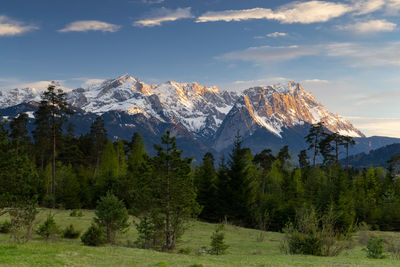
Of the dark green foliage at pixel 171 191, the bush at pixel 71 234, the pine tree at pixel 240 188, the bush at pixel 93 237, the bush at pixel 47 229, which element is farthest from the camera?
the pine tree at pixel 240 188

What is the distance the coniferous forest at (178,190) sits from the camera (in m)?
26.7

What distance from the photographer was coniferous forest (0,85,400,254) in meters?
26.7

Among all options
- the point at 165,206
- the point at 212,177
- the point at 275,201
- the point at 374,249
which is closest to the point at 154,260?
the point at 165,206

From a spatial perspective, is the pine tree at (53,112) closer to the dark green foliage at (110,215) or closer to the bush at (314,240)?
the dark green foliage at (110,215)

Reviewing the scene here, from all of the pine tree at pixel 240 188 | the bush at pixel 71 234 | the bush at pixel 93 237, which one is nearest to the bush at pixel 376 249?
the bush at pixel 93 237

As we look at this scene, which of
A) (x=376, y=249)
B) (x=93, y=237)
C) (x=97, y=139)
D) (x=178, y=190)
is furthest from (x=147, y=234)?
(x=97, y=139)

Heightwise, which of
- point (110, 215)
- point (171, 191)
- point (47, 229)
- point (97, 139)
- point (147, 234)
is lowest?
point (147, 234)

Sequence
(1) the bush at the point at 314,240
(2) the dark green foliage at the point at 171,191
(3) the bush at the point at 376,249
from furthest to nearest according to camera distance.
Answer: (2) the dark green foliage at the point at 171,191, (1) the bush at the point at 314,240, (3) the bush at the point at 376,249

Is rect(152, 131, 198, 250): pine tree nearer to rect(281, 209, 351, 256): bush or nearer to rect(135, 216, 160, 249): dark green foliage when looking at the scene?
rect(135, 216, 160, 249): dark green foliage

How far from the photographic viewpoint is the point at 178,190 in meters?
27.1

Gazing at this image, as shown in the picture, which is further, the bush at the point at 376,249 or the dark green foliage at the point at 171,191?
the dark green foliage at the point at 171,191

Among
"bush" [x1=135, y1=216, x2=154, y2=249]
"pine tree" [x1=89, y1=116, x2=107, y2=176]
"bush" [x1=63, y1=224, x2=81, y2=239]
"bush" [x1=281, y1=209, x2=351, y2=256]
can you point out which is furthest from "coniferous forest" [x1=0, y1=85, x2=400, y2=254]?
"pine tree" [x1=89, y1=116, x2=107, y2=176]

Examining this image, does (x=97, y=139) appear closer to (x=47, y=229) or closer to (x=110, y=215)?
(x=110, y=215)

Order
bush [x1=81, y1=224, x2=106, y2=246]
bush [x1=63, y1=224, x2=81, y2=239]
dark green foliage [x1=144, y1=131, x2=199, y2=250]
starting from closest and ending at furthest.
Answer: bush [x1=81, y1=224, x2=106, y2=246] < dark green foliage [x1=144, y1=131, x2=199, y2=250] < bush [x1=63, y1=224, x2=81, y2=239]
